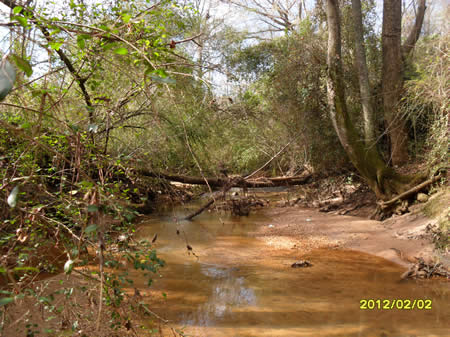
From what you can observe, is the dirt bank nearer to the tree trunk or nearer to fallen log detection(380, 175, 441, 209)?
fallen log detection(380, 175, 441, 209)

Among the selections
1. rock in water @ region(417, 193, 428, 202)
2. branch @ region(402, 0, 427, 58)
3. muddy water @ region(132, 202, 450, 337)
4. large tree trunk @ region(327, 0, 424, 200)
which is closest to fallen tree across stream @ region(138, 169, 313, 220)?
muddy water @ region(132, 202, 450, 337)

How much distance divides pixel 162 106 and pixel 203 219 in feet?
11.7

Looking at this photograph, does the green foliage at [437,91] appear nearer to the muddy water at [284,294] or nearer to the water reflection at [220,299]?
the muddy water at [284,294]

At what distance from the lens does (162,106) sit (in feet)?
24.3

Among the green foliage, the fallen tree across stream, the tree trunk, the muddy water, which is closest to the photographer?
the muddy water

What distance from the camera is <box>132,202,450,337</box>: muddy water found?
3.54 meters

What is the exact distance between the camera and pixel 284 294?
4434 mm

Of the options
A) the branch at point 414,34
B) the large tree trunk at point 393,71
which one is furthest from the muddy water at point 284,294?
the branch at point 414,34

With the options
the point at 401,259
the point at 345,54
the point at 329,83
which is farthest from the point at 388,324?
the point at 345,54

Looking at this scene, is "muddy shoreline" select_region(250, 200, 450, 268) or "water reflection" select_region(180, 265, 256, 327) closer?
"water reflection" select_region(180, 265, 256, 327)

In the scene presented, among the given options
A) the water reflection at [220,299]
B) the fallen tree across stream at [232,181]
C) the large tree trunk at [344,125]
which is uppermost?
the large tree trunk at [344,125]

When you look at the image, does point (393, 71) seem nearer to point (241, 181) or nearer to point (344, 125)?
point (344, 125)

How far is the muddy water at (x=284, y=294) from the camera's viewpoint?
3539mm

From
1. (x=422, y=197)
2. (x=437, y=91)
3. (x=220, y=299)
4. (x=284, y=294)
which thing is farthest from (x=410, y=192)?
(x=220, y=299)
